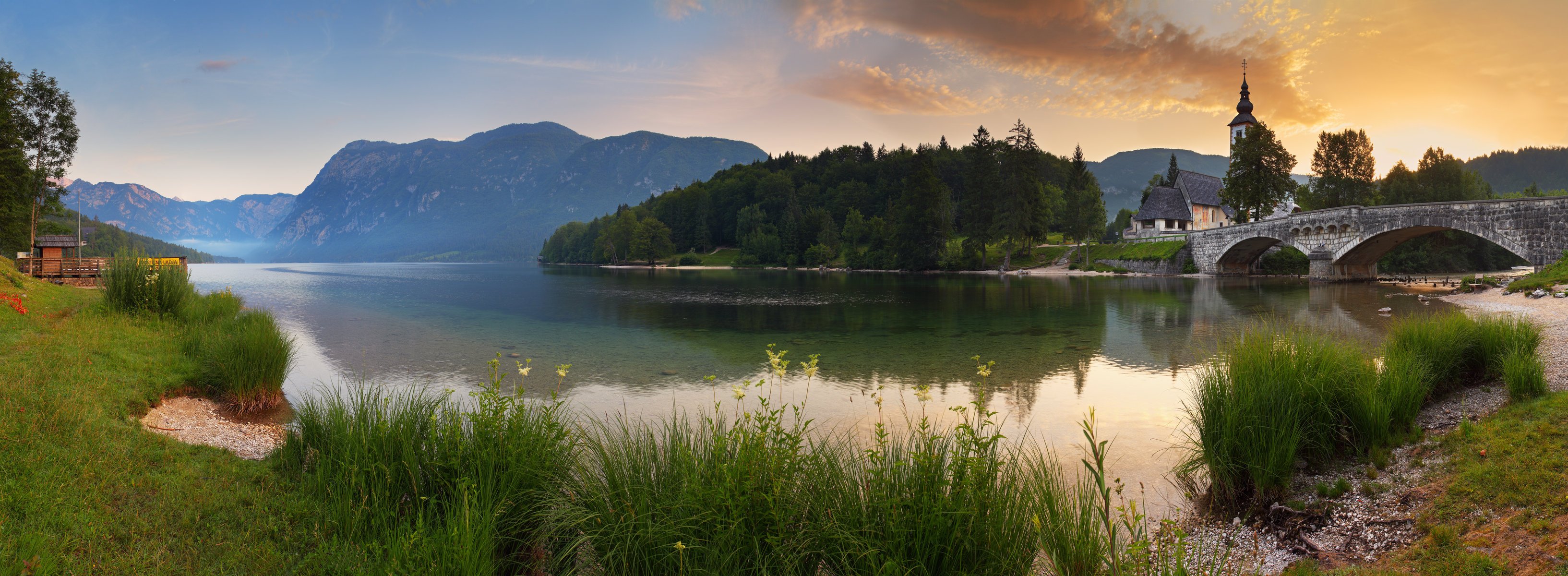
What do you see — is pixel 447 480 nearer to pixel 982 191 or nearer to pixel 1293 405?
pixel 1293 405

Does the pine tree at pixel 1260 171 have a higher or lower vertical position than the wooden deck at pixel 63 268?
higher

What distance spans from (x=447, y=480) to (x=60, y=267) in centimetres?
4835

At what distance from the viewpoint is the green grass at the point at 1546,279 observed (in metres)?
27.5

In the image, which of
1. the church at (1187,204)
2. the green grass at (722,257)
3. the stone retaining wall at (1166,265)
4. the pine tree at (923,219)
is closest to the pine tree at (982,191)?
the pine tree at (923,219)

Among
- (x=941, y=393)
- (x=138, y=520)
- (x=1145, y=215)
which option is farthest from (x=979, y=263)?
(x=138, y=520)

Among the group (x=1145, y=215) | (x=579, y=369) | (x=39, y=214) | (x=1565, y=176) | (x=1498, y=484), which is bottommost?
(x=579, y=369)

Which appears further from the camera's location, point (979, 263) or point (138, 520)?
point (979, 263)

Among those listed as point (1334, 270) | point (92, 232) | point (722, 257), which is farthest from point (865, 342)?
point (722, 257)

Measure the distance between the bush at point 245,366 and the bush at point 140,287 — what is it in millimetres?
4719

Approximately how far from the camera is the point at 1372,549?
5.45 meters

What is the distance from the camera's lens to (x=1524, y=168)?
164 m

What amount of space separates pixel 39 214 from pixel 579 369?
5623 cm

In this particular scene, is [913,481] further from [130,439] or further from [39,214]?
[39,214]

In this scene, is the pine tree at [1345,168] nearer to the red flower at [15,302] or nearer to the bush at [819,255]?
the bush at [819,255]
